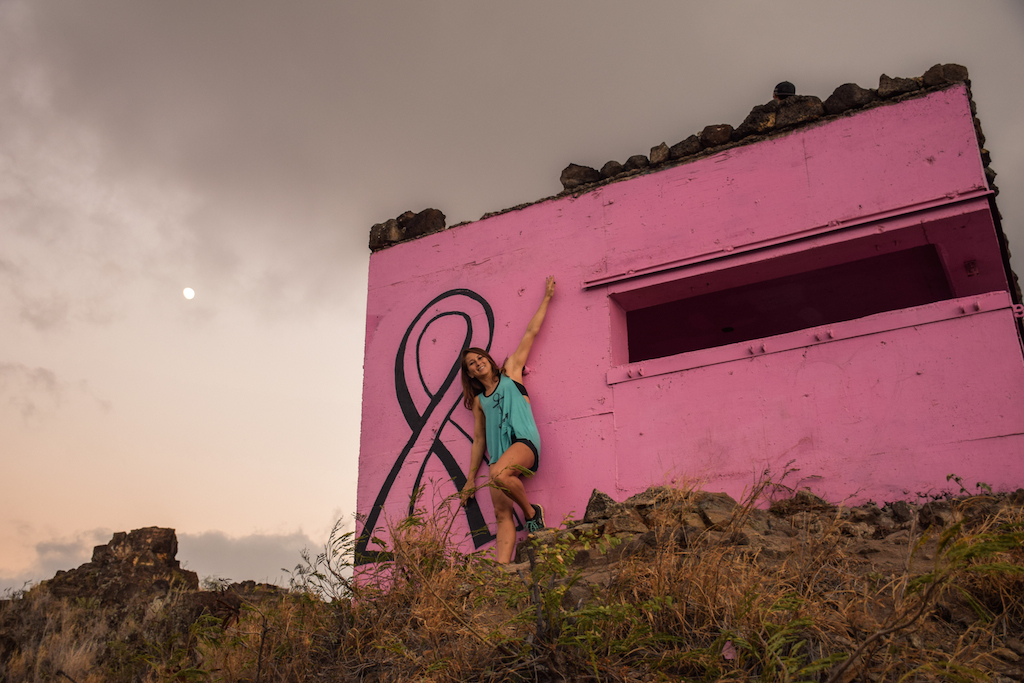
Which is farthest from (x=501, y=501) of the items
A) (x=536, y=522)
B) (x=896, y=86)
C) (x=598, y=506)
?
(x=896, y=86)

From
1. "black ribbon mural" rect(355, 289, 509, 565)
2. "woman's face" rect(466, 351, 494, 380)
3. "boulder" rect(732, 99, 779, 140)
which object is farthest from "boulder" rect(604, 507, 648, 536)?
"boulder" rect(732, 99, 779, 140)

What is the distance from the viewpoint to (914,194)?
568cm

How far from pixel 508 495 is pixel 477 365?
1.06 metres

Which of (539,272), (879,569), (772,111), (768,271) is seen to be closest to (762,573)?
(879,569)

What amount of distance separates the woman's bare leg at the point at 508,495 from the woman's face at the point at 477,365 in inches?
26.3

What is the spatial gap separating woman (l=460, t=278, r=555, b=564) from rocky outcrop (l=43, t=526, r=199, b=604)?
5382 mm

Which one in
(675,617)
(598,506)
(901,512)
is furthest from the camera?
(598,506)

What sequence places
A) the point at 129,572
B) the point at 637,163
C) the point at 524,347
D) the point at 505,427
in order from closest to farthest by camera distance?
the point at 505,427 → the point at 524,347 → the point at 637,163 → the point at 129,572

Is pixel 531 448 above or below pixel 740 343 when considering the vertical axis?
below

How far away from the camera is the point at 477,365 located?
617 cm

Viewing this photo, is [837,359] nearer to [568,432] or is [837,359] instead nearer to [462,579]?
[568,432]

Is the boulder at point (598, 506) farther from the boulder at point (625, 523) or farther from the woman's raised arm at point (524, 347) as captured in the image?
the woman's raised arm at point (524, 347)

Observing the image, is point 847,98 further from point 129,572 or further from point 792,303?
point 129,572

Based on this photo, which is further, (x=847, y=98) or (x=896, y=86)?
(x=847, y=98)
